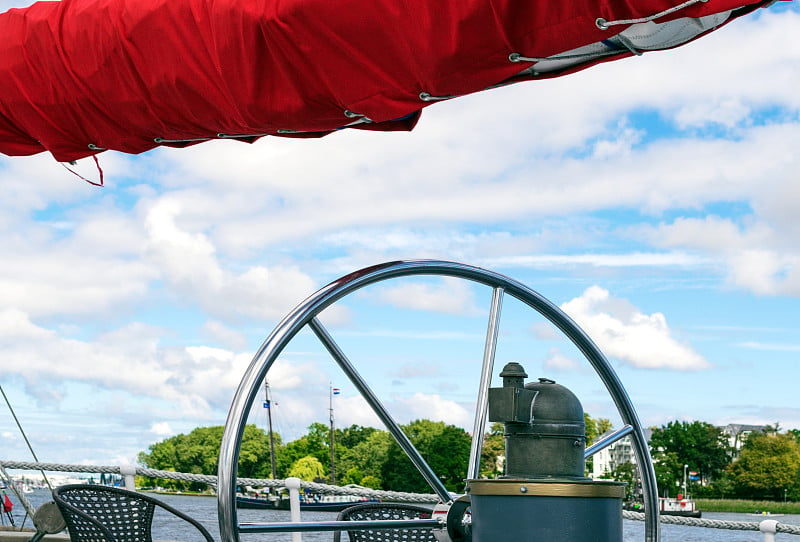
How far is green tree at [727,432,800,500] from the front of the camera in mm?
66625

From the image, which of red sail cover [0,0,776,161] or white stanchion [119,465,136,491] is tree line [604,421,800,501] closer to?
white stanchion [119,465,136,491]

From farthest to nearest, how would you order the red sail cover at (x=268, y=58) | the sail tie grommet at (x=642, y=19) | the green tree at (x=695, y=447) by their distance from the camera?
the green tree at (x=695, y=447) < the red sail cover at (x=268, y=58) < the sail tie grommet at (x=642, y=19)

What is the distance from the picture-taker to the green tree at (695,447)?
65.9 metres

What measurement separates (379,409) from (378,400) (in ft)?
0.06

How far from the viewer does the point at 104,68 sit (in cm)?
184

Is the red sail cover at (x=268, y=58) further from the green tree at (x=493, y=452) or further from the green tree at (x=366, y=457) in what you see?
the green tree at (x=366, y=457)

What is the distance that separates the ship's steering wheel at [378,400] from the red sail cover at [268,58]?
335 millimetres

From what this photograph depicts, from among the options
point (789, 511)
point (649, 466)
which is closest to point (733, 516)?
point (789, 511)

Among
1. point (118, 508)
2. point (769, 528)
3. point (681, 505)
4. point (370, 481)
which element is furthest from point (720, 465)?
point (118, 508)

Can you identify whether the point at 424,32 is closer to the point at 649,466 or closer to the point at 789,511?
the point at 649,466

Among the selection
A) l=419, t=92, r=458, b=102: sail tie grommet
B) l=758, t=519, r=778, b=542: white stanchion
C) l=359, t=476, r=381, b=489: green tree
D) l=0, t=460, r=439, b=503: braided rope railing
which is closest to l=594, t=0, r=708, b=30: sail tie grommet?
l=419, t=92, r=458, b=102: sail tie grommet

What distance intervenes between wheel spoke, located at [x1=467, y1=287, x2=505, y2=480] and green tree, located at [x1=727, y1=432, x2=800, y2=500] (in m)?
71.4

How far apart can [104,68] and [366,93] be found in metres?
0.62

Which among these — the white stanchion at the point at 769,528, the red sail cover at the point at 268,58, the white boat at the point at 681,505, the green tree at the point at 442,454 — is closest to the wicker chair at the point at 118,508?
the green tree at the point at 442,454
